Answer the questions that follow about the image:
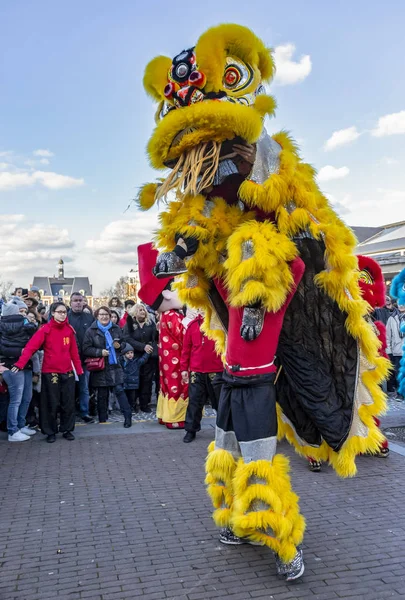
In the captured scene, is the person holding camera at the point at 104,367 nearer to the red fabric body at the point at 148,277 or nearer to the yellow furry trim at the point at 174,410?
the yellow furry trim at the point at 174,410

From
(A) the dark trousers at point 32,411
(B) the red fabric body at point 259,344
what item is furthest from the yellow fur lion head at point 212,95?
(A) the dark trousers at point 32,411

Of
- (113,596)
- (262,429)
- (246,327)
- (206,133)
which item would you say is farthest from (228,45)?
(113,596)

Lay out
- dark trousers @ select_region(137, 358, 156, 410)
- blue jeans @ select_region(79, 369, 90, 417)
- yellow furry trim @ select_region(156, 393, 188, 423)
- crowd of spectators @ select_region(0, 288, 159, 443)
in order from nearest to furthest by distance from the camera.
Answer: crowd of spectators @ select_region(0, 288, 159, 443)
yellow furry trim @ select_region(156, 393, 188, 423)
blue jeans @ select_region(79, 369, 90, 417)
dark trousers @ select_region(137, 358, 156, 410)

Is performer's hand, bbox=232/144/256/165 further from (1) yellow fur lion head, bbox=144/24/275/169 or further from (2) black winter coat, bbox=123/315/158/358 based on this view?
(2) black winter coat, bbox=123/315/158/358

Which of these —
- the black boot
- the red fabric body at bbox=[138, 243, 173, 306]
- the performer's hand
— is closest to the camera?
the performer's hand

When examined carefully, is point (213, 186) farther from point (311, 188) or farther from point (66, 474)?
point (66, 474)

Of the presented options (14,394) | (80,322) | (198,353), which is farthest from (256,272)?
(80,322)

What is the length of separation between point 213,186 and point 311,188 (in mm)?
594

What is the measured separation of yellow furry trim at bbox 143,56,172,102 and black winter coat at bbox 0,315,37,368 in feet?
13.4

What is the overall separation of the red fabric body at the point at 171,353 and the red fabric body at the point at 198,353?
0.52m

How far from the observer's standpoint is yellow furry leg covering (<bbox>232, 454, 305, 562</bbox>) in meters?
2.80

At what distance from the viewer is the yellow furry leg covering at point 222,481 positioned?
3.10m

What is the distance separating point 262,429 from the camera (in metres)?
2.95

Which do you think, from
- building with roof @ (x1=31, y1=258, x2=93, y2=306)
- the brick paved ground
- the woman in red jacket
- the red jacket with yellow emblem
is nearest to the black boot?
the brick paved ground
